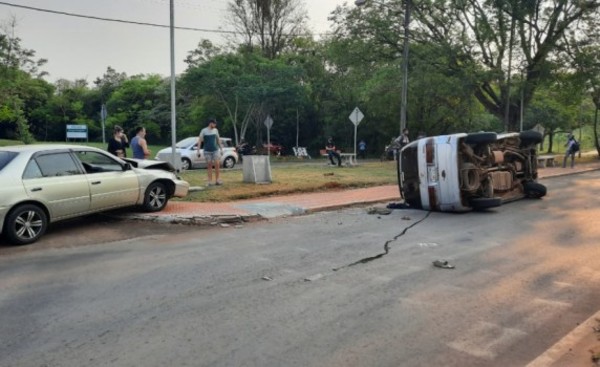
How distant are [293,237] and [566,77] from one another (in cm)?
2349

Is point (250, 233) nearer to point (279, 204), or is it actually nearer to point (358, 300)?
point (279, 204)

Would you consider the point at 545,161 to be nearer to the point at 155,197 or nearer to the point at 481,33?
the point at 481,33

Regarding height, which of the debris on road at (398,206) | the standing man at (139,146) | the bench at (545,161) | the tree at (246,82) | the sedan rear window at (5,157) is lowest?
the debris on road at (398,206)

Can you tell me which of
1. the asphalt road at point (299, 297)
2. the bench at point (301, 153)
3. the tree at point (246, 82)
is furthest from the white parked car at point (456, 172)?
the bench at point (301, 153)

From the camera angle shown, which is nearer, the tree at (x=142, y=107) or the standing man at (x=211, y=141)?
the standing man at (x=211, y=141)

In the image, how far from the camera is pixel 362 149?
37.2m

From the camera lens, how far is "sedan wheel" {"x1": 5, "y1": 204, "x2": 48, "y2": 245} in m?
7.62

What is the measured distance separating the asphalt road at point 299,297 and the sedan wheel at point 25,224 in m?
0.30

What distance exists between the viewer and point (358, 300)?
16.7ft

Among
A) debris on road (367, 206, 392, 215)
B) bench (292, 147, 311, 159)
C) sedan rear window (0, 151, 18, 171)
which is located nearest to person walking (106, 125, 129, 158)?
sedan rear window (0, 151, 18, 171)

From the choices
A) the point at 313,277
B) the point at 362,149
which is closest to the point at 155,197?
the point at 313,277

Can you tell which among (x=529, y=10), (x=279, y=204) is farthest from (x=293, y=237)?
(x=529, y=10)

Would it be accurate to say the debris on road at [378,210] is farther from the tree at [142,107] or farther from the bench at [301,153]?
the tree at [142,107]

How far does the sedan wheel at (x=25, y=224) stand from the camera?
300 inches
